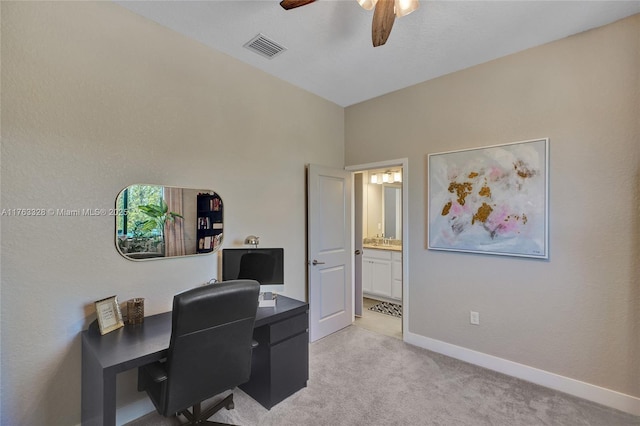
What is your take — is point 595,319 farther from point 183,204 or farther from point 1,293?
point 1,293

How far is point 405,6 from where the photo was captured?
164 cm

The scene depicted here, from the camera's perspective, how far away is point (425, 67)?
272 cm

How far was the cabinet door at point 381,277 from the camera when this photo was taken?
441 centimetres

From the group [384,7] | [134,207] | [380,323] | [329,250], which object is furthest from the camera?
[380,323]

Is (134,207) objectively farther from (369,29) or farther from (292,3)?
(369,29)

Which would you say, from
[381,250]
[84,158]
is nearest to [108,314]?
[84,158]

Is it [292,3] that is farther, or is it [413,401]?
[413,401]

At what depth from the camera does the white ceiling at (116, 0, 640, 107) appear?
1.93 metres

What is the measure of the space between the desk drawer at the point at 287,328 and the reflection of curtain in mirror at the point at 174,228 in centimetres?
93

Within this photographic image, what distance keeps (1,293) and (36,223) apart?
0.40 meters

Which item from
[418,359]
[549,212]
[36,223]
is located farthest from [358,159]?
[36,223]

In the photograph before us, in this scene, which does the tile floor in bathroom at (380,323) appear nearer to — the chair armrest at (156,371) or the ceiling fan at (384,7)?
the chair armrest at (156,371)

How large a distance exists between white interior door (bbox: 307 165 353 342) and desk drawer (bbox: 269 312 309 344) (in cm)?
84

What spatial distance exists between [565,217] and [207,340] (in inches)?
107
